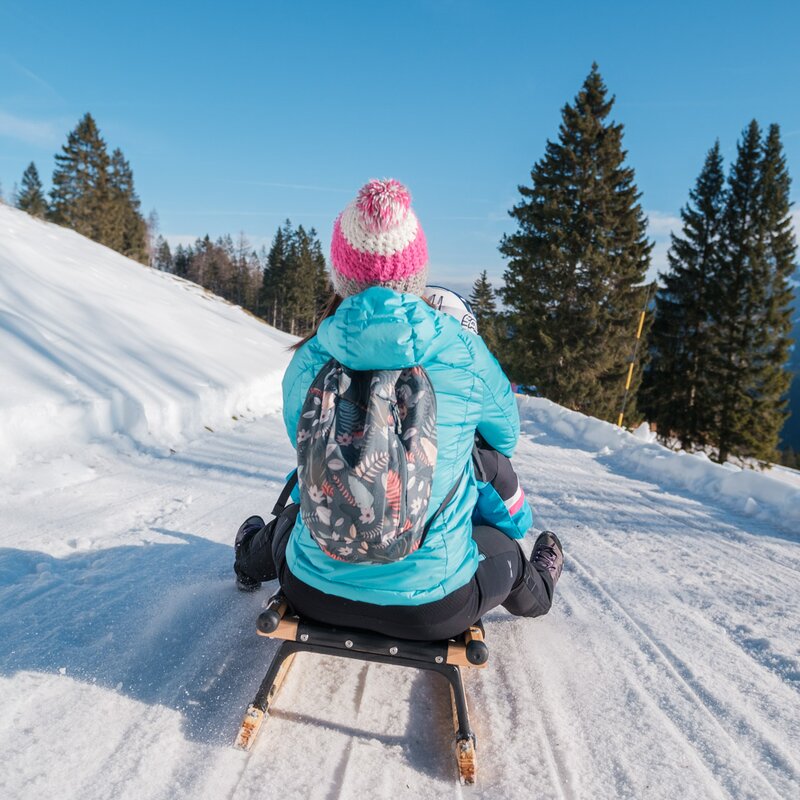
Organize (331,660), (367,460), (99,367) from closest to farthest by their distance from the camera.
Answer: (367,460) → (331,660) → (99,367)

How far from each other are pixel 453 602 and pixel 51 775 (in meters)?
1.21

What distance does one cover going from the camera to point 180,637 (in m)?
2.24

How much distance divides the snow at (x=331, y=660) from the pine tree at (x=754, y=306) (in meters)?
22.5

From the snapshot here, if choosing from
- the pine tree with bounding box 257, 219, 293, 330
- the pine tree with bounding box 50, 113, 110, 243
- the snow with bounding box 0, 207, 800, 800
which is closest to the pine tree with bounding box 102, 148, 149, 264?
the pine tree with bounding box 50, 113, 110, 243

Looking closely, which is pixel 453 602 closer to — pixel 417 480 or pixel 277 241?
pixel 417 480

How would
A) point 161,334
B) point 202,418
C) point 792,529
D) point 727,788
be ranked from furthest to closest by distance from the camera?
point 161,334 → point 202,418 → point 792,529 → point 727,788

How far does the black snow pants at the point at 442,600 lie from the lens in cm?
168

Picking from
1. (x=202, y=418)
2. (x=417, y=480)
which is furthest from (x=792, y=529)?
(x=202, y=418)

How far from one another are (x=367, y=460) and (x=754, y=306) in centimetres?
2858

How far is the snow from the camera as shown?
1.64 metres

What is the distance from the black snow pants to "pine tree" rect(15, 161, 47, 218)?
68684mm

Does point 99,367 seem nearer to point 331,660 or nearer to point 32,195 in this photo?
point 331,660

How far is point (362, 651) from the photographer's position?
5.68 feet

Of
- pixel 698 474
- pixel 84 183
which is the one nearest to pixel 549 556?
pixel 698 474
